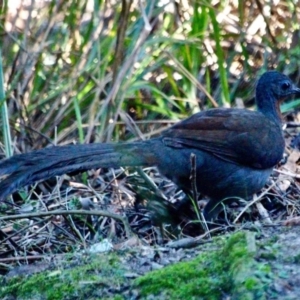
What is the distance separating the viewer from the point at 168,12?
8.29 metres

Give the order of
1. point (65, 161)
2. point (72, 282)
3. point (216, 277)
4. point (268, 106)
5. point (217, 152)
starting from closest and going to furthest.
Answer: point (216, 277) < point (72, 282) < point (65, 161) < point (217, 152) < point (268, 106)

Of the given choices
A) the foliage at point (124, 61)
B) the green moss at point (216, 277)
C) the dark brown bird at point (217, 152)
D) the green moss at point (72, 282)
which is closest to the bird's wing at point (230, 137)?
the dark brown bird at point (217, 152)

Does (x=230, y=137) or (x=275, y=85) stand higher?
(x=275, y=85)

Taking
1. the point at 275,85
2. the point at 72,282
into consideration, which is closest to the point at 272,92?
the point at 275,85

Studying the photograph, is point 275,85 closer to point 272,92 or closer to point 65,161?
point 272,92

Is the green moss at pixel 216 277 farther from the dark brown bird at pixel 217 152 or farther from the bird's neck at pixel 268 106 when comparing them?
the bird's neck at pixel 268 106

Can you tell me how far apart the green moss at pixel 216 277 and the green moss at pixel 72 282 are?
8.3 inches

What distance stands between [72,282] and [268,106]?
3.31 metres

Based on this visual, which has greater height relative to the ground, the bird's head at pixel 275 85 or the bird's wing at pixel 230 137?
the bird's head at pixel 275 85

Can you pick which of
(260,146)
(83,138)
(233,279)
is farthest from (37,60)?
(233,279)

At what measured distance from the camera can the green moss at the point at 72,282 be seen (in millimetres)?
4020

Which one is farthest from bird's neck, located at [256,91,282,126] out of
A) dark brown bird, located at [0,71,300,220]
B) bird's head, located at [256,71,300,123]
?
dark brown bird, located at [0,71,300,220]

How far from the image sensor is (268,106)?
275 inches

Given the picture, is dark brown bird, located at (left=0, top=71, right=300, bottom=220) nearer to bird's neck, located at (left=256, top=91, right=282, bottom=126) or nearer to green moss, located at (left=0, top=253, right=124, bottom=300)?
bird's neck, located at (left=256, top=91, right=282, bottom=126)
